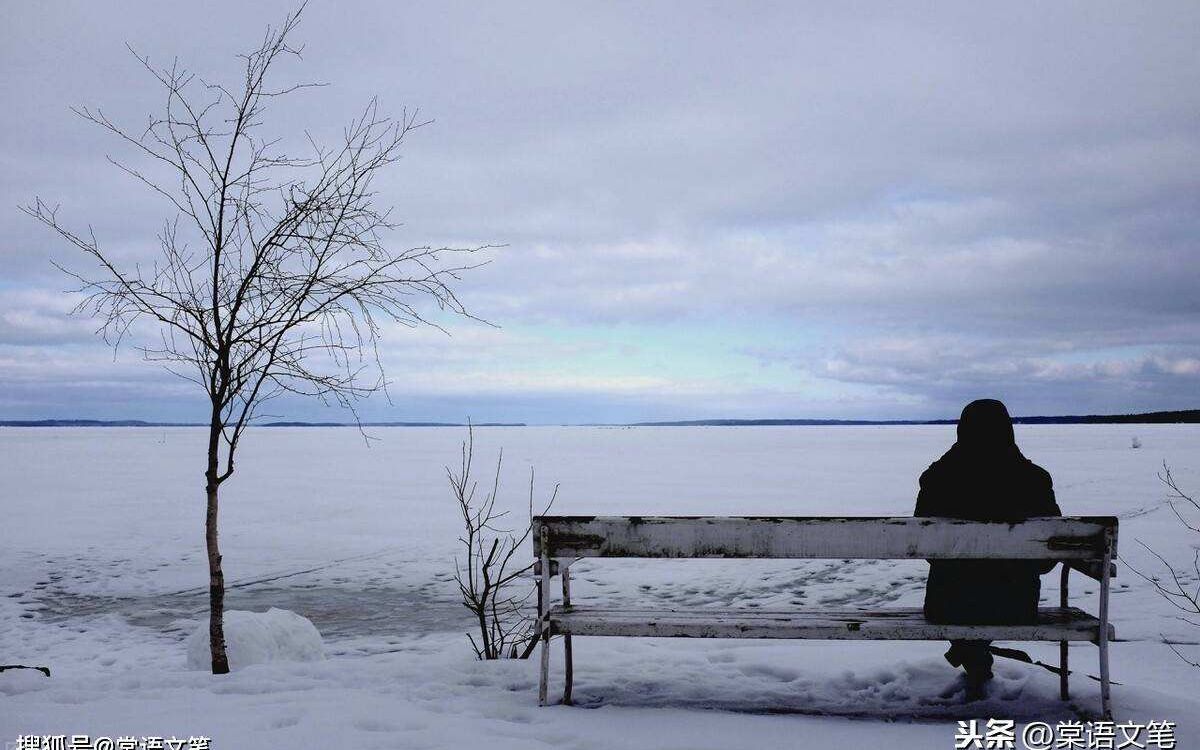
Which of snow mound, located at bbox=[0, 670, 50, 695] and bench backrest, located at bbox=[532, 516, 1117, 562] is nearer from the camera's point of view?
bench backrest, located at bbox=[532, 516, 1117, 562]

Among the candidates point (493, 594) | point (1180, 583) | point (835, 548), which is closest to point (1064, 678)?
point (835, 548)

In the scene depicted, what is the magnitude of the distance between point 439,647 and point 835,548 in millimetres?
4569

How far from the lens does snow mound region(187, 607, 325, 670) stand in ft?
21.7

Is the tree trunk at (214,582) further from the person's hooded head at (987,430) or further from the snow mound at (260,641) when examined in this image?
the person's hooded head at (987,430)

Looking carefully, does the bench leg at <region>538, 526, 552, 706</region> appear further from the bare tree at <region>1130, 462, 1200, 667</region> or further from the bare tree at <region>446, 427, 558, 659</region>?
the bare tree at <region>1130, 462, 1200, 667</region>

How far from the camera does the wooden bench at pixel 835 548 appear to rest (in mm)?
4309

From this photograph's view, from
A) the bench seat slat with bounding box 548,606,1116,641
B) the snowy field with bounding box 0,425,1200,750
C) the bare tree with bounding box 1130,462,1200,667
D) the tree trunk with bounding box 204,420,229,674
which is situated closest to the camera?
the snowy field with bounding box 0,425,1200,750

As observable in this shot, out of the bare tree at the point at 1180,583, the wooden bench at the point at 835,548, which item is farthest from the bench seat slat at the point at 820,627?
the bare tree at the point at 1180,583

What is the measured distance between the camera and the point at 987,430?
16.1 ft

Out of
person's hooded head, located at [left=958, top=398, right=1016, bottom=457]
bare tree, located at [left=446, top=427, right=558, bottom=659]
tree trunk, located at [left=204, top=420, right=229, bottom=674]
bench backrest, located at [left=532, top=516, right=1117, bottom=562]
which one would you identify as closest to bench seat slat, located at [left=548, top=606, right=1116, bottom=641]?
bench backrest, located at [left=532, top=516, right=1117, bottom=562]

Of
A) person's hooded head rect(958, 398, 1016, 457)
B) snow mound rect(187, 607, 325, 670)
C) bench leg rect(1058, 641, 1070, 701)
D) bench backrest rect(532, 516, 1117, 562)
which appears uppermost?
A: person's hooded head rect(958, 398, 1016, 457)

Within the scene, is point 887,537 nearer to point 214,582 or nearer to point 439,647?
point 214,582

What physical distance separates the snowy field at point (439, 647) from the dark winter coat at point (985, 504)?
0.55 meters

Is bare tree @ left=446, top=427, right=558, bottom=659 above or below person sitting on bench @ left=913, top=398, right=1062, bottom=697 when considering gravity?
below
